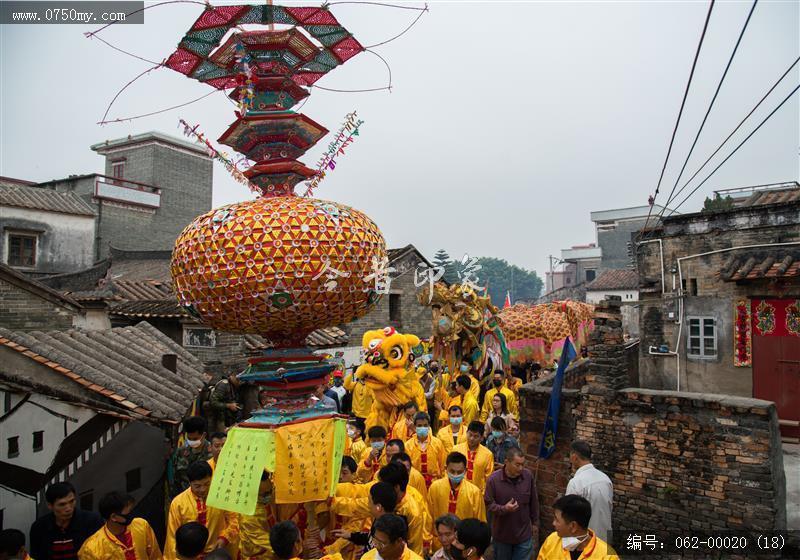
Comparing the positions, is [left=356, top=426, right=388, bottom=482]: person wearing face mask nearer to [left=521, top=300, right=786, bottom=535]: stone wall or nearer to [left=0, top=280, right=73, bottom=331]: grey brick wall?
[left=521, top=300, right=786, bottom=535]: stone wall

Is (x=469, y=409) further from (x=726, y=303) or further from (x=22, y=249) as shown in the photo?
(x=22, y=249)

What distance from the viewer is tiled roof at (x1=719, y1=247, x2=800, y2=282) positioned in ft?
34.4

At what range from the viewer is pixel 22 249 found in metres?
18.1

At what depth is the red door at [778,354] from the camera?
1074 centimetres

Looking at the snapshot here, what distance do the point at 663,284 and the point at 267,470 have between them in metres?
11.8

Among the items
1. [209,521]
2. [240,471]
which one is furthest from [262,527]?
[240,471]

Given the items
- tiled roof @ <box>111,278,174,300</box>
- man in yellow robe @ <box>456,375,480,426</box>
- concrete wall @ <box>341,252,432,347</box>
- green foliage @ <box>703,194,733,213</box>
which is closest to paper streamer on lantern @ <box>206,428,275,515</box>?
man in yellow robe @ <box>456,375,480,426</box>

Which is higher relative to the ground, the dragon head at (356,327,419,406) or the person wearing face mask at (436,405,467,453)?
the dragon head at (356,327,419,406)

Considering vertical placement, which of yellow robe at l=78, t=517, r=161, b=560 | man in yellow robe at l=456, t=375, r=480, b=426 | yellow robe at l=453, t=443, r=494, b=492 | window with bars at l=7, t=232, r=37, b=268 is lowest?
yellow robe at l=78, t=517, r=161, b=560

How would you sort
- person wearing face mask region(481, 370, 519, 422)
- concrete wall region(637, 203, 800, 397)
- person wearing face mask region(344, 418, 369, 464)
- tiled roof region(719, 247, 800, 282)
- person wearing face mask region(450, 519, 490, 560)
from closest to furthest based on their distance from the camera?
person wearing face mask region(450, 519, 490, 560)
person wearing face mask region(344, 418, 369, 464)
person wearing face mask region(481, 370, 519, 422)
tiled roof region(719, 247, 800, 282)
concrete wall region(637, 203, 800, 397)

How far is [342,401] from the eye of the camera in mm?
11219

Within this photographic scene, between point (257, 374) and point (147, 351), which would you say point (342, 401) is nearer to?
point (147, 351)

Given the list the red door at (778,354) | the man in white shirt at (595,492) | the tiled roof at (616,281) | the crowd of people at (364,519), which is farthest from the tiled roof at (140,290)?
the tiled roof at (616,281)

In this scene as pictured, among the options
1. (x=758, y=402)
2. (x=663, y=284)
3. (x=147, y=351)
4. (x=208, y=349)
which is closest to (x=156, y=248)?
(x=208, y=349)
